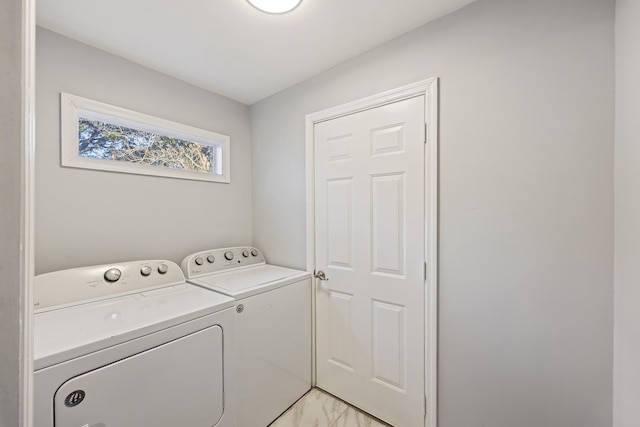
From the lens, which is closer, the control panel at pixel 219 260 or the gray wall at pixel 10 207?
the gray wall at pixel 10 207

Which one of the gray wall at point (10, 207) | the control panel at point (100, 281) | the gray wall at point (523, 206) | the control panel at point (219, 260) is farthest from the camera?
the control panel at point (219, 260)

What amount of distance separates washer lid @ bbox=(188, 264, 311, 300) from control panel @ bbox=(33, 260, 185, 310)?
20 cm

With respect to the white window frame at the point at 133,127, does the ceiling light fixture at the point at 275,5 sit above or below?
above

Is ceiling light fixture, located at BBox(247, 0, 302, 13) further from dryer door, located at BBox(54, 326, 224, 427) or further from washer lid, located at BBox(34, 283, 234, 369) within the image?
dryer door, located at BBox(54, 326, 224, 427)

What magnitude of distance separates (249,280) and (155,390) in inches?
29.5

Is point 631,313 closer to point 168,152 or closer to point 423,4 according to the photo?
point 423,4

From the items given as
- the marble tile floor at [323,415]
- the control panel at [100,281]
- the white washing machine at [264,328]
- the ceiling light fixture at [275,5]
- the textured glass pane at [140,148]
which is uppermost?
the ceiling light fixture at [275,5]

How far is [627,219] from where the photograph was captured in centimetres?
91

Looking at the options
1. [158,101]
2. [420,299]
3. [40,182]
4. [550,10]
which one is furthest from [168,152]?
[550,10]

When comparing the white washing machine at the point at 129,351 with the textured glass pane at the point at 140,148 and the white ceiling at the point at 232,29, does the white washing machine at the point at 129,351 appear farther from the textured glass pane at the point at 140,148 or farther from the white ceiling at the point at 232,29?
the white ceiling at the point at 232,29

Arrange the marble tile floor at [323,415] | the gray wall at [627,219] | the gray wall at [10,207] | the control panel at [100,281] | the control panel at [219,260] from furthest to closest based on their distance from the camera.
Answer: the control panel at [219,260] < the marble tile floor at [323,415] < the control panel at [100,281] < the gray wall at [627,219] < the gray wall at [10,207]

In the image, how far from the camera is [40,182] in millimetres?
1385

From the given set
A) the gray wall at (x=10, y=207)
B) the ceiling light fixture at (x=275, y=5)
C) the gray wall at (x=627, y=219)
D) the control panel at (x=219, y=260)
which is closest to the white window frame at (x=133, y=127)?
the control panel at (x=219, y=260)

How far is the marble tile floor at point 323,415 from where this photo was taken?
160 centimetres
